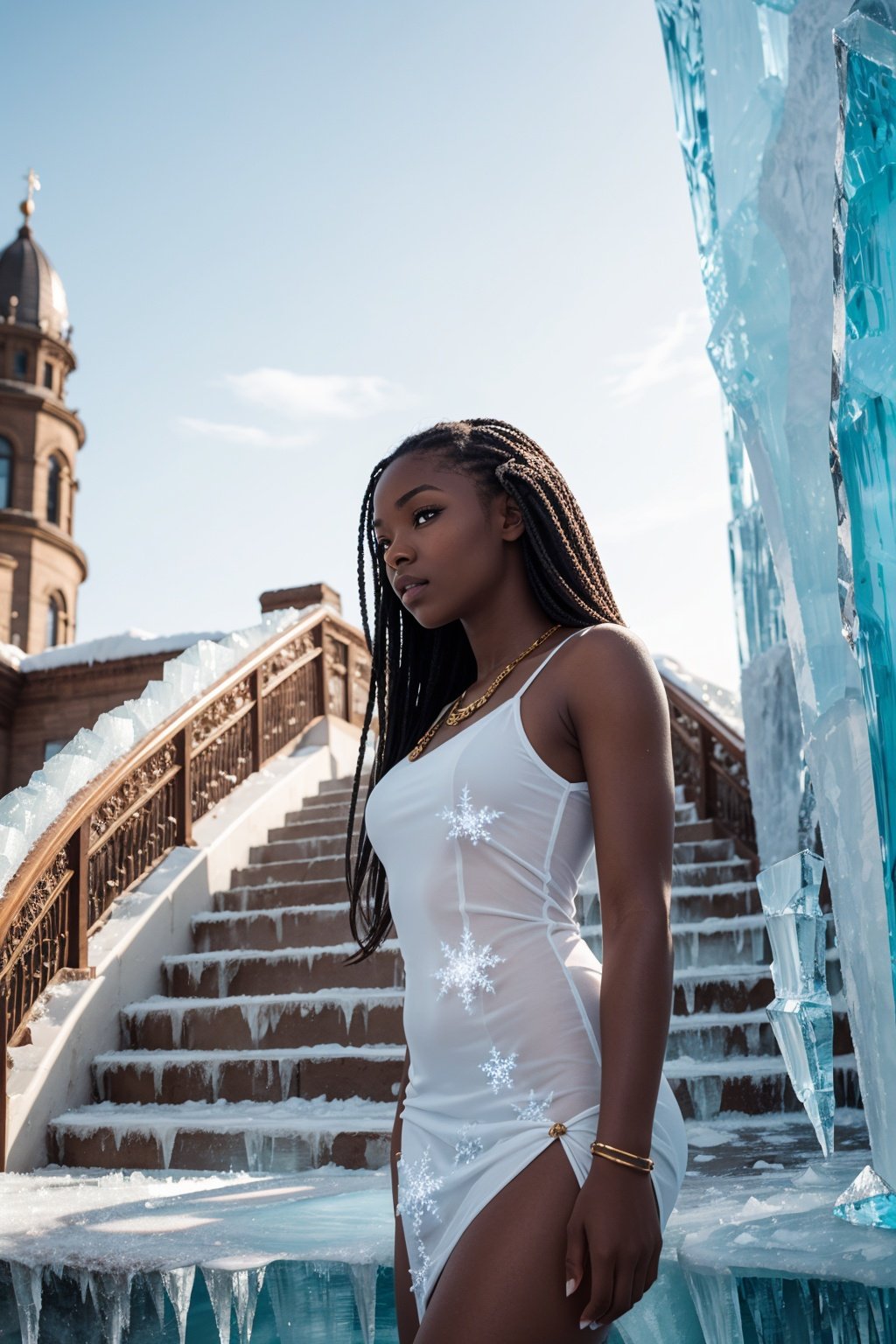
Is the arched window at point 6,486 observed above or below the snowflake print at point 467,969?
above

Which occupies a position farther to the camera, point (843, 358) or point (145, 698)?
point (145, 698)

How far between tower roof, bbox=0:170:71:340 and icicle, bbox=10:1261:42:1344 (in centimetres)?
4160

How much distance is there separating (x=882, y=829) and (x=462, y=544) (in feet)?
3.44

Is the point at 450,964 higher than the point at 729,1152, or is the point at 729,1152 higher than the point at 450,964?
the point at 450,964

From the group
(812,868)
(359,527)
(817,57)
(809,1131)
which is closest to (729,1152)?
(809,1131)

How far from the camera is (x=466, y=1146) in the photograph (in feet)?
5.08

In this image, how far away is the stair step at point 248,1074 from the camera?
18.6 ft

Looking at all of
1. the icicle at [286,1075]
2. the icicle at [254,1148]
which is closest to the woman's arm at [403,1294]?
the icicle at [254,1148]

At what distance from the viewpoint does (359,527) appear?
244 centimetres

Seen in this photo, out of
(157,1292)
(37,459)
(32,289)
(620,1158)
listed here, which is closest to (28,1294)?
(157,1292)

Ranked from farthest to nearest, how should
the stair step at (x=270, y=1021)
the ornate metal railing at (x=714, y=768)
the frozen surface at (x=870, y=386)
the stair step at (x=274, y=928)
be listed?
the ornate metal railing at (x=714, y=768), the stair step at (x=274, y=928), the stair step at (x=270, y=1021), the frozen surface at (x=870, y=386)

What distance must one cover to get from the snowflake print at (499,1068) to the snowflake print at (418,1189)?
0.16 m

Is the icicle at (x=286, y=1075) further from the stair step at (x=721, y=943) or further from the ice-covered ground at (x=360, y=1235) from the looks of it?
the stair step at (x=721, y=943)

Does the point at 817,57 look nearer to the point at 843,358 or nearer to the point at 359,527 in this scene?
the point at 843,358
